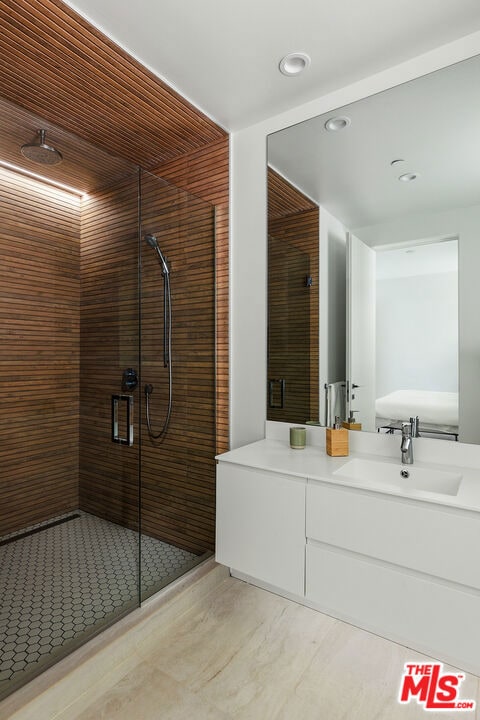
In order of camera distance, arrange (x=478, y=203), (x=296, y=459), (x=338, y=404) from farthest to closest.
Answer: (x=338, y=404) → (x=296, y=459) → (x=478, y=203)

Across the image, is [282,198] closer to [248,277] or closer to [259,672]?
[248,277]

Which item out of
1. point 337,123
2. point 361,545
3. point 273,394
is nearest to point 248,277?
point 273,394

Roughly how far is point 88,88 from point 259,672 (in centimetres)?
264

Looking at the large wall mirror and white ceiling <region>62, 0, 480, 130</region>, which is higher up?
white ceiling <region>62, 0, 480, 130</region>

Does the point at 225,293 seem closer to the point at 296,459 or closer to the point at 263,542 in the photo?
the point at 296,459

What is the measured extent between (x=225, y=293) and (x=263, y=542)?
1.40 m

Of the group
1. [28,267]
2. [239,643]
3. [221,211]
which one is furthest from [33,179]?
[239,643]

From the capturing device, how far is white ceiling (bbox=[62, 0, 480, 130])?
1591 millimetres

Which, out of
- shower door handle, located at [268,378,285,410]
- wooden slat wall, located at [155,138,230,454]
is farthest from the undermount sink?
wooden slat wall, located at [155,138,230,454]

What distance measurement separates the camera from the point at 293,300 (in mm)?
2311

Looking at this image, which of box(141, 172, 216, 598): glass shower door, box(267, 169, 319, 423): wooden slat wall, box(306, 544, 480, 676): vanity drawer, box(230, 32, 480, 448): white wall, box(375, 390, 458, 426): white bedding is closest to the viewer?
box(306, 544, 480, 676): vanity drawer

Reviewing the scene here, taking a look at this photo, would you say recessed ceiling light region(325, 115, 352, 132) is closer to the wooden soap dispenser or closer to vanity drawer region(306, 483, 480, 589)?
the wooden soap dispenser

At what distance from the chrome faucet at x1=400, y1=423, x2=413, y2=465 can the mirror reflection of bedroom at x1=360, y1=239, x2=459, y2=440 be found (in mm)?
103

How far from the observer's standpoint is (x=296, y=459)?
197 cm
